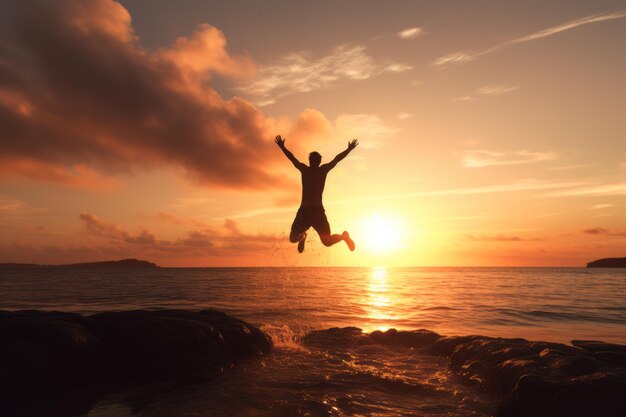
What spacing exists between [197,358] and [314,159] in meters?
5.77

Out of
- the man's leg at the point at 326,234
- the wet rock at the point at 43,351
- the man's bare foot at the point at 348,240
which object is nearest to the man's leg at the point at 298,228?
the man's leg at the point at 326,234

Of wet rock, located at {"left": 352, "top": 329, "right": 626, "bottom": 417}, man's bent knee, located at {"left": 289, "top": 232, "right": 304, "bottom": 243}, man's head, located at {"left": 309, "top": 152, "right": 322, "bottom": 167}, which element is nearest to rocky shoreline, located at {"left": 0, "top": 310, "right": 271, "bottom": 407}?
man's bent knee, located at {"left": 289, "top": 232, "right": 304, "bottom": 243}

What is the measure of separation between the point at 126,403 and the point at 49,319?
3758 mm

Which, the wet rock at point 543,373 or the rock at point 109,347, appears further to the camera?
the rock at point 109,347

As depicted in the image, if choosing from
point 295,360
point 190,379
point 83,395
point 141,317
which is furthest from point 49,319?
point 295,360

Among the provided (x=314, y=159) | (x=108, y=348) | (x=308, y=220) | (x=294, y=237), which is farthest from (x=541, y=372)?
(x=108, y=348)

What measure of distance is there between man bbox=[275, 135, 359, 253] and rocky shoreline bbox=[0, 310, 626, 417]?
3.18 meters

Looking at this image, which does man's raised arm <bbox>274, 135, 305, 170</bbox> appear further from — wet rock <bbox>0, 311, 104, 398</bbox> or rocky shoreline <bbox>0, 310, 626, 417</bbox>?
wet rock <bbox>0, 311, 104, 398</bbox>

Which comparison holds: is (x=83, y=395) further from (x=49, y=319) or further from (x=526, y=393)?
(x=526, y=393)

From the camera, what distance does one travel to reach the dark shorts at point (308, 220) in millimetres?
11641

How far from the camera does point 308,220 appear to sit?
1170 cm

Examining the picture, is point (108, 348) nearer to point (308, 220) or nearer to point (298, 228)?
point (298, 228)

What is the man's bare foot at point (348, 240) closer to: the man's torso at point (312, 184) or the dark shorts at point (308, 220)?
the dark shorts at point (308, 220)

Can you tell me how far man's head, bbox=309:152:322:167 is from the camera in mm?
11094
